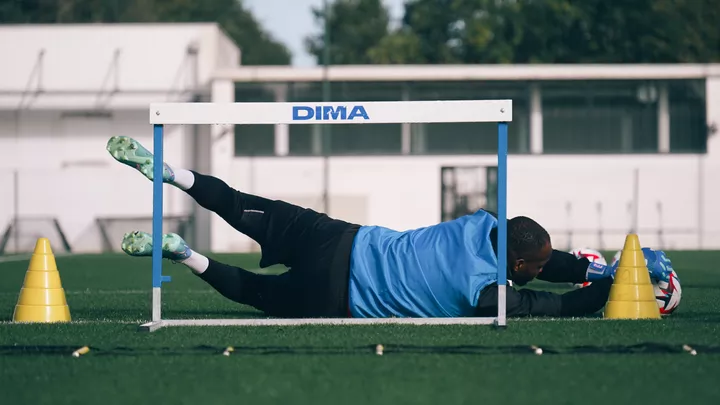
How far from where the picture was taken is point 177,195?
33.1 meters

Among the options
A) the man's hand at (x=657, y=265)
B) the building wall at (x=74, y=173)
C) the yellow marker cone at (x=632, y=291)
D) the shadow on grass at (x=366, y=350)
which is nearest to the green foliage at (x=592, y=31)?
the building wall at (x=74, y=173)

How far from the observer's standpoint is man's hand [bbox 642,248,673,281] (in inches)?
294

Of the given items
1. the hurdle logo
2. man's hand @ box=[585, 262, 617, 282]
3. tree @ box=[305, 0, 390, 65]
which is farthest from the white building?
tree @ box=[305, 0, 390, 65]

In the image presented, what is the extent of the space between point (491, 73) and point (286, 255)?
85.0 ft

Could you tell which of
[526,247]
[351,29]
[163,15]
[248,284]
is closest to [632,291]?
[526,247]

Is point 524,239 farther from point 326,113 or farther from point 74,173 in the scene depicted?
point 74,173

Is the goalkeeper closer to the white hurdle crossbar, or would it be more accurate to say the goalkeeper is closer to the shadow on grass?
the white hurdle crossbar

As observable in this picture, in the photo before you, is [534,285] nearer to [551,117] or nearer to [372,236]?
[372,236]

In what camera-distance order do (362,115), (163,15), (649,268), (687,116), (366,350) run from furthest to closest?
(163,15)
(687,116)
(649,268)
(362,115)
(366,350)

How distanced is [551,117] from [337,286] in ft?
88.4

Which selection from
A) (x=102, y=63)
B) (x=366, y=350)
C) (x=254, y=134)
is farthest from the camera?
(x=102, y=63)

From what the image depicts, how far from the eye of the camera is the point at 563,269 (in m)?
7.38

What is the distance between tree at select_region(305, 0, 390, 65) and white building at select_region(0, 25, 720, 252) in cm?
3639

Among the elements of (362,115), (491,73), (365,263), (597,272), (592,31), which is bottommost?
(597,272)
